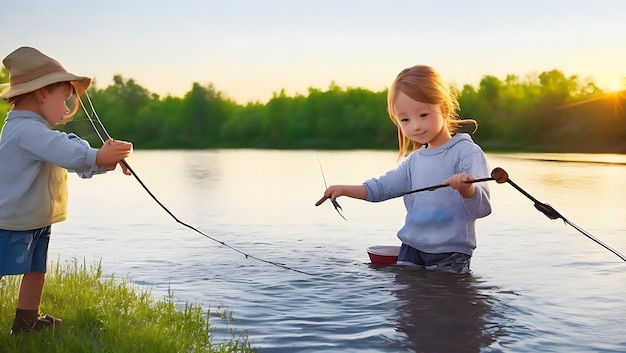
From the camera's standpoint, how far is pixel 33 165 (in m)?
4.98

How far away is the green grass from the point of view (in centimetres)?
488

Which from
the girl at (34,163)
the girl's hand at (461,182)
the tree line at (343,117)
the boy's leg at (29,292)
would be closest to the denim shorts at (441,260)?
the girl's hand at (461,182)

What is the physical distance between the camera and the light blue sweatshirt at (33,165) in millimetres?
4816

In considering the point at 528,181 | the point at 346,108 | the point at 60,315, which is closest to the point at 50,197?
the point at 60,315

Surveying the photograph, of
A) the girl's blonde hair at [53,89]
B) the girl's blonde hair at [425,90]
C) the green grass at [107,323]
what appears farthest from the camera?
the girl's blonde hair at [425,90]

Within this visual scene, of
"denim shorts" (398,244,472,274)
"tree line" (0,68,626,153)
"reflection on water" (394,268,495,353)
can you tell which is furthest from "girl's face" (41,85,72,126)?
"tree line" (0,68,626,153)

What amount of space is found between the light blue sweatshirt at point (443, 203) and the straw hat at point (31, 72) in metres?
3.10

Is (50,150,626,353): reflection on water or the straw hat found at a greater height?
the straw hat

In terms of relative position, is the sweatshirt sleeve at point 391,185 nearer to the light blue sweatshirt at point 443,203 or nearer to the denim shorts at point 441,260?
the light blue sweatshirt at point 443,203

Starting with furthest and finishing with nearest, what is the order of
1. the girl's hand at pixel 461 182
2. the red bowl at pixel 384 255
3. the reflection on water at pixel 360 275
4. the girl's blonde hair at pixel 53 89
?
the red bowl at pixel 384 255, the girl's hand at pixel 461 182, the reflection on water at pixel 360 275, the girl's blonde hair at pixel 53 89

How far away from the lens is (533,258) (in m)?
9.52

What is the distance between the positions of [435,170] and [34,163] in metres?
3.36

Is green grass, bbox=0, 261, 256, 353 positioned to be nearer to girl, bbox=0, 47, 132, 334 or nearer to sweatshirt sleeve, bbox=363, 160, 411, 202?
girl, bbox=0, 47, 132, 334

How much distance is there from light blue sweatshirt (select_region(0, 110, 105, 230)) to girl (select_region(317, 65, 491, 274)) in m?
2.41
